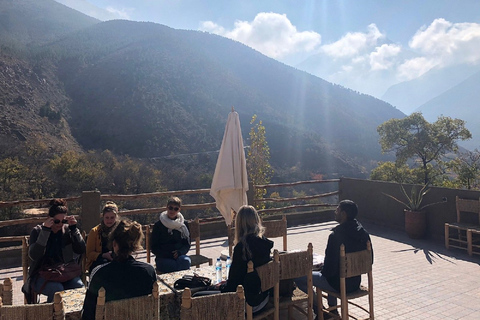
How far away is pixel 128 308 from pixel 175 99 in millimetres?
36847

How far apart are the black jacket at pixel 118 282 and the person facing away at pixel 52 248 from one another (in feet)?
4.04

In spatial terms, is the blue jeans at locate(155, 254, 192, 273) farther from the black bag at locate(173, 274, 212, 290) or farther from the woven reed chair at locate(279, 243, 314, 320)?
the woven reed chair at locate(279, 243, 314, 320)

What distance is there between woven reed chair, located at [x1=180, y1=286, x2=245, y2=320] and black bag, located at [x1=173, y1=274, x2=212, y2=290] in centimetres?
73

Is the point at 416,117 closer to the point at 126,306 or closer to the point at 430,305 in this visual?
the point at 430,305

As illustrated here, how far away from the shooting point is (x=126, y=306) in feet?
Answer: 6.04

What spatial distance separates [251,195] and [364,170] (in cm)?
2725

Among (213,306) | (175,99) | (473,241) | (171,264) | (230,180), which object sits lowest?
(473,241)

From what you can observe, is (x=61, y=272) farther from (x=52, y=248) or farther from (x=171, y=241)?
(x=171, y=241)

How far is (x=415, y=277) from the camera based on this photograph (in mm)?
A: 4746

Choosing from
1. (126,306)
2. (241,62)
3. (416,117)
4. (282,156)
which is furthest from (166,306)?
(241,62)

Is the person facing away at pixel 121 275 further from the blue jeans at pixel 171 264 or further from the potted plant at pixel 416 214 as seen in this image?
the potted plant at pixel 416 214

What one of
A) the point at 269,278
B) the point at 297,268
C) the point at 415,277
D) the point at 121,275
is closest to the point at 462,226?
the point at 415,277

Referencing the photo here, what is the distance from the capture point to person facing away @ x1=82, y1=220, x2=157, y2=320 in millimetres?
2080

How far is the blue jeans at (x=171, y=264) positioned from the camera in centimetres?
370
